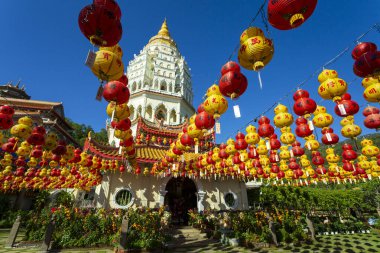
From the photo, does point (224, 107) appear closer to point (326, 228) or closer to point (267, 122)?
point (267, 122)

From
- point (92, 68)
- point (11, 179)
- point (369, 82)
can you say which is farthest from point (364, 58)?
point (11, 179)

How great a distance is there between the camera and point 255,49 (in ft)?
12.7

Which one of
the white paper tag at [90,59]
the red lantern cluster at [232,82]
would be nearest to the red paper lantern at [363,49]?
the red lantern cluster at [232,82]

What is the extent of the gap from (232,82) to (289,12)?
181cm

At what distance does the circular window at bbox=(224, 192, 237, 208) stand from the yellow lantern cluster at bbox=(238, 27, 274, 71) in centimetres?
1383

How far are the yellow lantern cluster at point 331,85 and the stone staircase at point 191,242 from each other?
27.1 ft

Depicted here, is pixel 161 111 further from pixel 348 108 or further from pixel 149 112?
pixel 348 108

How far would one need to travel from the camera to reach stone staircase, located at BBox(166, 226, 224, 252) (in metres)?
9.15

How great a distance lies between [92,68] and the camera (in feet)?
12.3

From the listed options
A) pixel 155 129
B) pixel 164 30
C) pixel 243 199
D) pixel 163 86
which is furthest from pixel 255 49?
pixel 164 30

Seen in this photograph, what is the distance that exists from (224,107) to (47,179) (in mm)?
19390

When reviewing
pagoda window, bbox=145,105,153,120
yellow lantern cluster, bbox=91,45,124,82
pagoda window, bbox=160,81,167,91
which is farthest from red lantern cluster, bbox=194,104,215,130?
pagoda window, bbox=160,81,167,91

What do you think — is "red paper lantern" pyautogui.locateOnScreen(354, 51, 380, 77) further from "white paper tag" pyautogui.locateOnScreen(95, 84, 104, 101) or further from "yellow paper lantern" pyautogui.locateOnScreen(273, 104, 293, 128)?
"white paper tag" pyautogui.locateOnScreen(95, 84, 104, 101)

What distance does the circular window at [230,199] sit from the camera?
15621 millimetres
